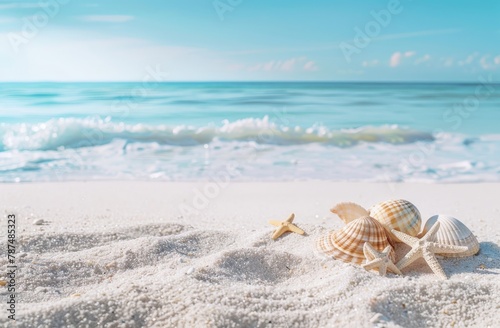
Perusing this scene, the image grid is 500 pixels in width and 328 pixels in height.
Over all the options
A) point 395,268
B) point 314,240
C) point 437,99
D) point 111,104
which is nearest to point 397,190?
point 314,240

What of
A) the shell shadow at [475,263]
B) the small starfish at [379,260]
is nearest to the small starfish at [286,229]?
the small starfish at [379,260]

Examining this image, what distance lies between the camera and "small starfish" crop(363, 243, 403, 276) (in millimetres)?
2715

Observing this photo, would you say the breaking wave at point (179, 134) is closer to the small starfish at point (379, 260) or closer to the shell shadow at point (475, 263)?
the shell shadow at point (475, 263)

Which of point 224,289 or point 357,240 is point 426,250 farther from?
point 224,289

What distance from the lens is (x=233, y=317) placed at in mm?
2195

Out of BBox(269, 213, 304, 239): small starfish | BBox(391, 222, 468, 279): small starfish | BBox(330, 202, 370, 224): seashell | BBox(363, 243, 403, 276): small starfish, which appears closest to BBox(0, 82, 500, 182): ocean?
BBox(269, 213, 304, 239): small starfish

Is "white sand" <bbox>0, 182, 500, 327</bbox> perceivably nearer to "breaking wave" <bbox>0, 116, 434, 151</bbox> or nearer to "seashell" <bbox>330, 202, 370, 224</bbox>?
"seashell" <bbox>330, 202, 370, 224</bbox>

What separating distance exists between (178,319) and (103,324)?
0.35m

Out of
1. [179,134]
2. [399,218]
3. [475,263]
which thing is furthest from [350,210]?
[179,134]

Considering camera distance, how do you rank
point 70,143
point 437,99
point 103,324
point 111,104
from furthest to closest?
point 437,99
point 111,104
point 70,143
point 103,324

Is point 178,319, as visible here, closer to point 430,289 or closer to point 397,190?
point 430,289

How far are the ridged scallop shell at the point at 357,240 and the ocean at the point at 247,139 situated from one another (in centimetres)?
342

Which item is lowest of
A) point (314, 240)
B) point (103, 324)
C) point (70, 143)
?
point (103, 324)

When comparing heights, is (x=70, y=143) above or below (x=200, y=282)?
above
